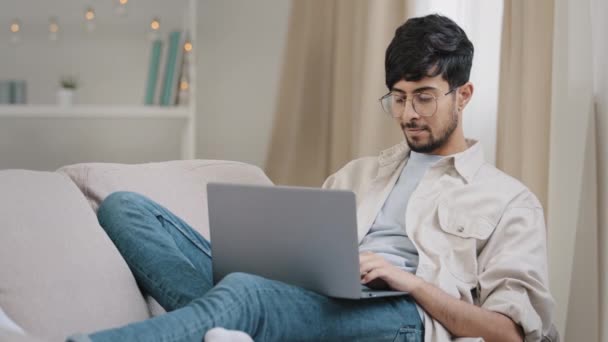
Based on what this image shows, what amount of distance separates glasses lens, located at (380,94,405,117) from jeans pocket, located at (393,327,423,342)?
56 centimetres

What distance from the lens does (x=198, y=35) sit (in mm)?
4332

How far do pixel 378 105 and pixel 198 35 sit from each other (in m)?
1.48

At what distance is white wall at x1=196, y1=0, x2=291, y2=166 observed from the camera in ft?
13.5

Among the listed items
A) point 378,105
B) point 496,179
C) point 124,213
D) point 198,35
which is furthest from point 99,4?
point 496,179

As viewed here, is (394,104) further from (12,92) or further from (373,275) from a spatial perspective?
(12,92)

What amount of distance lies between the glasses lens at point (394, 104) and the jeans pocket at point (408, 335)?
561mm

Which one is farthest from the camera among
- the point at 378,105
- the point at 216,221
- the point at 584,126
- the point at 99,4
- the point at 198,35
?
the point at 198,35

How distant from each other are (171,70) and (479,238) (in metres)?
2.25

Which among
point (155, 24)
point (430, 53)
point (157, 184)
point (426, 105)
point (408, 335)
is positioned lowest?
point (408, 335)

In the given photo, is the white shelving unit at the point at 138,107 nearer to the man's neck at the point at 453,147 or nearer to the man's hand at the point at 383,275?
the man's neck at the point at 453,147

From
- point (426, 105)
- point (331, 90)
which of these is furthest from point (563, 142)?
point (331, 90)

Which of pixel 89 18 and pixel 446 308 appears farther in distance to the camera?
pixel 89 18

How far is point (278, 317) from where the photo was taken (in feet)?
5.38

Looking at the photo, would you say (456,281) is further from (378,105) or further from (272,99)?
(272,99)
